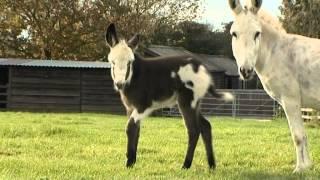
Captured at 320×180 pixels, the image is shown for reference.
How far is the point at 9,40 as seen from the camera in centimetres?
4900

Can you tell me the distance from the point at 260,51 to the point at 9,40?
42.8 metres

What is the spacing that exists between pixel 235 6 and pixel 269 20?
88cm

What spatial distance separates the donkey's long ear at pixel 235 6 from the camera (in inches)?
327

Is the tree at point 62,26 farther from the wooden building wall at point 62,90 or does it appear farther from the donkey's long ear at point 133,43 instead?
the donkey's long ear at point 133,43

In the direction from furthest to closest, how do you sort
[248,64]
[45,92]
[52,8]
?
1. [52,8]
2. [45,92]
3. [248,64]

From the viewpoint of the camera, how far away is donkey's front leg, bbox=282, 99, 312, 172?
27.7 feet

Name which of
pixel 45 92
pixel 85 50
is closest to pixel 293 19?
pixel 85 50

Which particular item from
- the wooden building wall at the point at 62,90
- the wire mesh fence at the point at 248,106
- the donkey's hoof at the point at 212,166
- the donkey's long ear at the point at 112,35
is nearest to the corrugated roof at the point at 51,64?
the wooden building wall at the point at 62,90

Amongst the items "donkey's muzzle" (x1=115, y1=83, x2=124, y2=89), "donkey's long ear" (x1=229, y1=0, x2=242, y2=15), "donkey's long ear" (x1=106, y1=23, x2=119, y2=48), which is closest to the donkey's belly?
"donkey's long ear" (x1=229, y1=0, x2=242, y2=15)

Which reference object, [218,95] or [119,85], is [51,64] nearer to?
[218,95]

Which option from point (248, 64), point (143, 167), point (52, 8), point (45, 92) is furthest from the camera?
point (52, 8)

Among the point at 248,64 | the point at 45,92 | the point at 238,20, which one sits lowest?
the point at 45,92

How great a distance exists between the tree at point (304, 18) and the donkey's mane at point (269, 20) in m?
37.9

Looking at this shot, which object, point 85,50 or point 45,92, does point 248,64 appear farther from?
point 85,50
